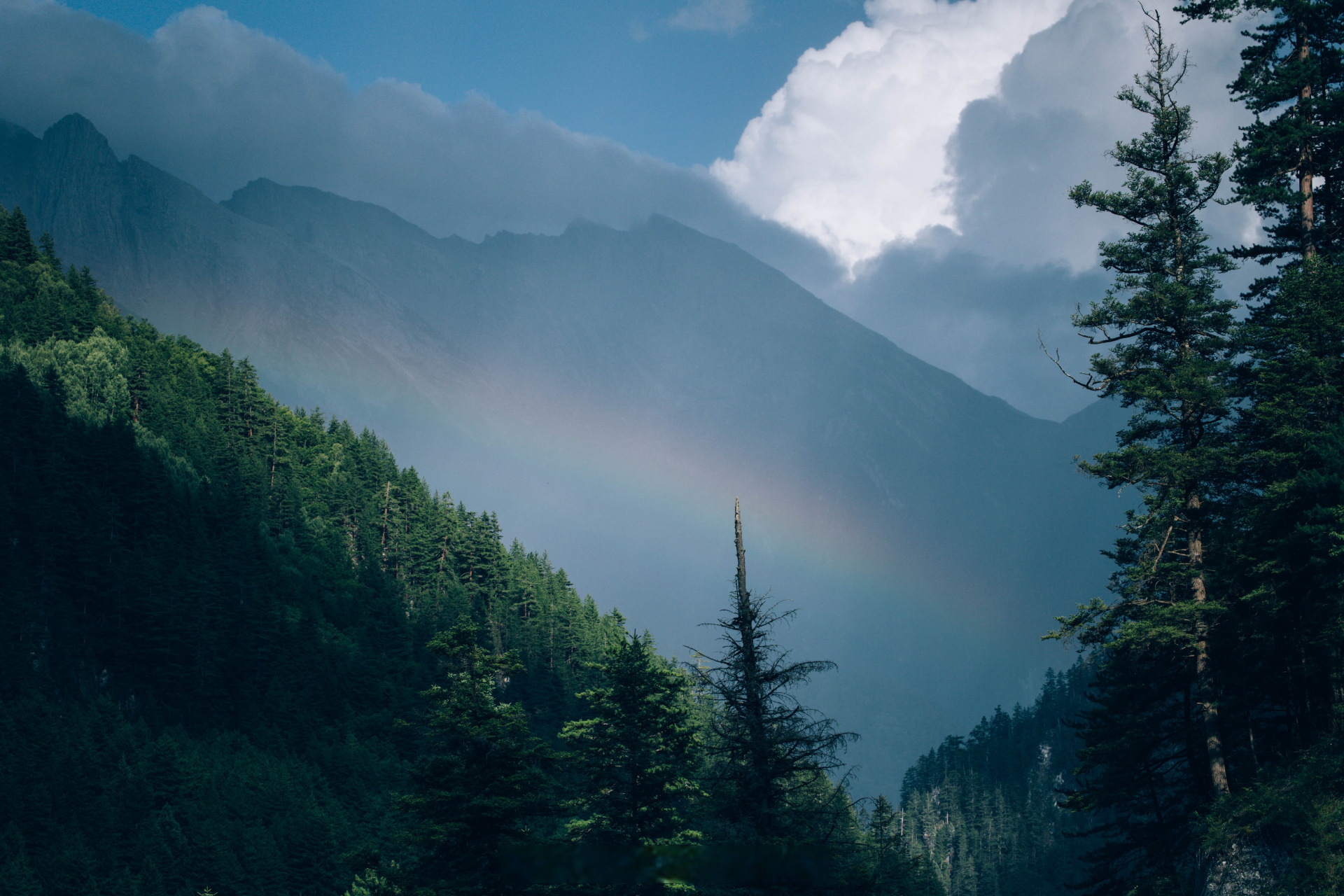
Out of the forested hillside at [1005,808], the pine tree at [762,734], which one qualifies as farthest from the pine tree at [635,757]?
the forested hillside at [1005,808]

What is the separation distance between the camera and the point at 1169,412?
851 inches

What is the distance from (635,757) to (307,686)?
67.8m

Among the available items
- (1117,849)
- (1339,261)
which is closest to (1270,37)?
(1339,261)

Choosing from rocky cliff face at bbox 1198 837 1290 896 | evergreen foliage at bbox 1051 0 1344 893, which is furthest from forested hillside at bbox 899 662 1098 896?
rocky cliff face at bbox 1198 837 1290 896

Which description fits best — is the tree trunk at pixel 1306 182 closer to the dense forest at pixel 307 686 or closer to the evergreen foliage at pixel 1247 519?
the evergreen foliage at pixel 1247 519

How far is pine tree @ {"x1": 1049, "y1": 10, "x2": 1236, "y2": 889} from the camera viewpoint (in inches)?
806

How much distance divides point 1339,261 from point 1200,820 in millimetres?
16162

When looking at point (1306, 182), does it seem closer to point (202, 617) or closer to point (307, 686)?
point (307, 686)

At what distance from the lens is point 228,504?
92000mm

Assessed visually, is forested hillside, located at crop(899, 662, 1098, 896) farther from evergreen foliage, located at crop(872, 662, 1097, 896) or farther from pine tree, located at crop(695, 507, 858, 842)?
pine tree, located at crop(695, 507, 858, 842)

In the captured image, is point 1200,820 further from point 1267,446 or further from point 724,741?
point 724,741

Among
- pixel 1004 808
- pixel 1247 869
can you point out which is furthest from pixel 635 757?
pixel 1004 808

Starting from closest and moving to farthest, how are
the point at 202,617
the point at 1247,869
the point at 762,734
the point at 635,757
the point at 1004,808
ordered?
the point at 1247,869
the point at 762,734
the point at 635,757
the point at 202,617
the point at 1004,808

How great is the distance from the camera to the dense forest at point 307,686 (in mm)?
20641
